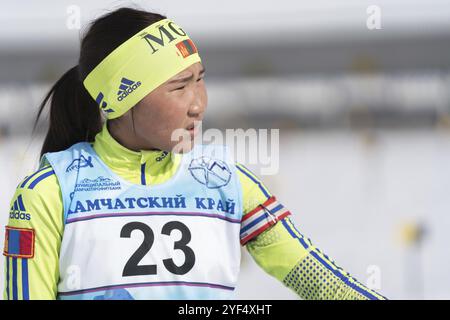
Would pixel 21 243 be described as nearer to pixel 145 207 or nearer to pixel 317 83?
pixel 145 207

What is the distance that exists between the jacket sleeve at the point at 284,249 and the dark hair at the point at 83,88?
33 cm

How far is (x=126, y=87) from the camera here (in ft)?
4.38

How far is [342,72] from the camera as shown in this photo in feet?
24.6

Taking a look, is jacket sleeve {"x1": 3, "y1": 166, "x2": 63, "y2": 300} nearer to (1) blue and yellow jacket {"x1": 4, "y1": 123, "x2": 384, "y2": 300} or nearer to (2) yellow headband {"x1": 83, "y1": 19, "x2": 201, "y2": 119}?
(1) blue and yellow jacket {"x1": 4, "y1": 123, "x2": 384, "y2": 300}

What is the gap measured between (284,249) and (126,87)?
0.42 metres

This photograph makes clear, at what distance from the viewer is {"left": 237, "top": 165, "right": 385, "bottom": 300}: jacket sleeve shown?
51.6 inches

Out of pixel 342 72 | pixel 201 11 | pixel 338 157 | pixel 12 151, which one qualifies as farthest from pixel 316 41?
pixel 12 151

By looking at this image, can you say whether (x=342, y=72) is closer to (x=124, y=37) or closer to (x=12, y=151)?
(x=12, y=151)

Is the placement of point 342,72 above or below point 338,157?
above

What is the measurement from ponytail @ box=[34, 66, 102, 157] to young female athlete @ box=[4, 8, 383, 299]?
5 cm

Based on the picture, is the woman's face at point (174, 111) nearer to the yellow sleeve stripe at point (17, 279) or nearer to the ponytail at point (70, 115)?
the ponytail at point (70, 115)

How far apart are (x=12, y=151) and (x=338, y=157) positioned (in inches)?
105

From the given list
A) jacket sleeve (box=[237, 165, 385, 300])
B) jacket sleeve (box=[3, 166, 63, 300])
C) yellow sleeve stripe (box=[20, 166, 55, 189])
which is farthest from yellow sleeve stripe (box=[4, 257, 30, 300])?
jacket sleeve (box=[237, 165, 385, 300])

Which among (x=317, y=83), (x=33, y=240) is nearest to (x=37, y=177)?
(x=33, y=240)
